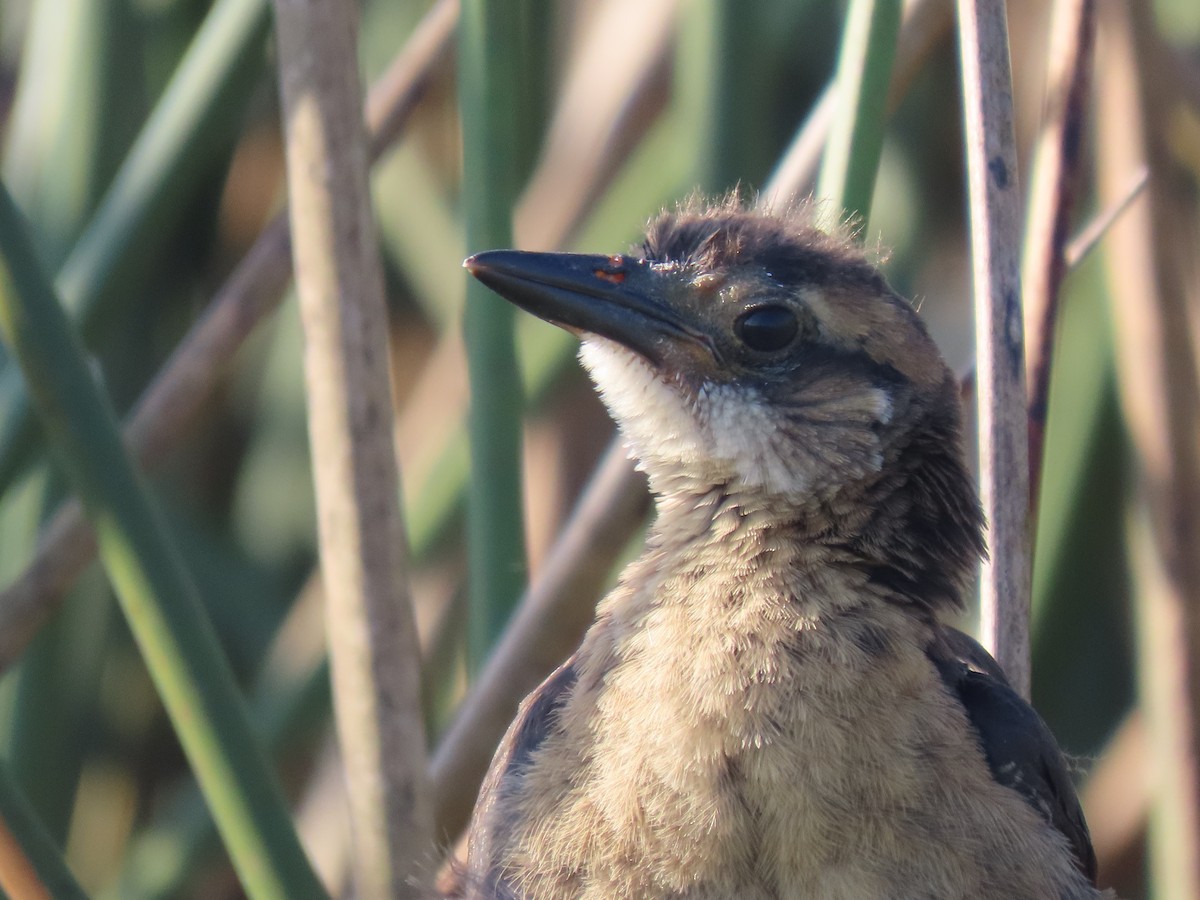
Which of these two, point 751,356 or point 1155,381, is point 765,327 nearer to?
point 751,356

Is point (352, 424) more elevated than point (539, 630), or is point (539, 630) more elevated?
point (352, 424)

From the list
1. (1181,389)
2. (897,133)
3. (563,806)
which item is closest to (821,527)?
(563,806)

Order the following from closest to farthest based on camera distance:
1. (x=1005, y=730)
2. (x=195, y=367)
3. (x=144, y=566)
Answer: (x=144, y=566) < (x=1005, y=730) < (x=195, y=367)

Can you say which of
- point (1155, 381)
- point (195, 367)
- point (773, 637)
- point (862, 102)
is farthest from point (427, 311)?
point (773, 637)

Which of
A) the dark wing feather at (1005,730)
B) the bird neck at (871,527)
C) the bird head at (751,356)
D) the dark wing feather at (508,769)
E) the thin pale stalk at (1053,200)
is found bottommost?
the dark wing feather at (508,769)

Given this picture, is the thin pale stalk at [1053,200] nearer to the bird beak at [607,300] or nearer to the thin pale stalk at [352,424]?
the bird beak at [607,300]

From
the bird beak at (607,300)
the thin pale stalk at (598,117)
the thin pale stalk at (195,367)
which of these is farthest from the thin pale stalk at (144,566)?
the thin pale stalk at (598,117)
